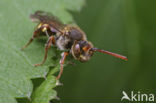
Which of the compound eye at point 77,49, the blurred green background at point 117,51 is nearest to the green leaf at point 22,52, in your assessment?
the compound eye at point 77,49

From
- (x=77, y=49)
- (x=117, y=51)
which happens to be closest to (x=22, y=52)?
(x=77, y=49)

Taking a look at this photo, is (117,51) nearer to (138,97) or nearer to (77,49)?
(138,97)

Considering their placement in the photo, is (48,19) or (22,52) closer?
(22,52)

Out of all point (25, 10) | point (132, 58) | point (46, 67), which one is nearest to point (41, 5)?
point (25, 10)

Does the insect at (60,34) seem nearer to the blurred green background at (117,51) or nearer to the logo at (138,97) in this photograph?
the blurred green background at (117,51)

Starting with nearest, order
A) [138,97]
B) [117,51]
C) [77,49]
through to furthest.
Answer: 1. [77,49]
2. [138,97]
3. [117,51]

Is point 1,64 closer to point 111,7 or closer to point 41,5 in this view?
point 41,5
